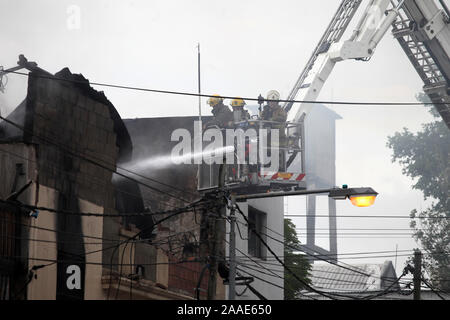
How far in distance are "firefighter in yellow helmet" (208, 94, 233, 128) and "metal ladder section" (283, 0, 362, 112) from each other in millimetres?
2377

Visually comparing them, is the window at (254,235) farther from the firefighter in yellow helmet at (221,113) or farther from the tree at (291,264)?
the tree at (291,264)

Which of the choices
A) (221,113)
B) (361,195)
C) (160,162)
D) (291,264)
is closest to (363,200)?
(361,195)

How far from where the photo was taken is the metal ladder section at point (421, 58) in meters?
28.9

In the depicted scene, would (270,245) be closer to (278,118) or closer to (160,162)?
(160,162)

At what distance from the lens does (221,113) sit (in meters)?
27.8

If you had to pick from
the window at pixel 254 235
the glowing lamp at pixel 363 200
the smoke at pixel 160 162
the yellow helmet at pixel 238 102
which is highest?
the yellow helmet at pixel 238 102

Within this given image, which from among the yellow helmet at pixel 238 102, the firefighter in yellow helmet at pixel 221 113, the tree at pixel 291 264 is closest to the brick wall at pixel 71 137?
the firefighter in yellow helmet at pixel 221 113

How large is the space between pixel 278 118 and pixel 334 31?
3.68 m

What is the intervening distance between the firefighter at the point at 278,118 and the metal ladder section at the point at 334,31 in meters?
1.38

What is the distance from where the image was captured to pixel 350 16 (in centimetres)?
2850

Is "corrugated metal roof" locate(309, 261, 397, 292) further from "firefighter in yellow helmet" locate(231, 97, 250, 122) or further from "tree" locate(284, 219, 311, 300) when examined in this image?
"firefighter in yellow helmet" locate(231, 97, 250, 122)

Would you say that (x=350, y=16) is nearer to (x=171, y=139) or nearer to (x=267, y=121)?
(x=267, y=121)
